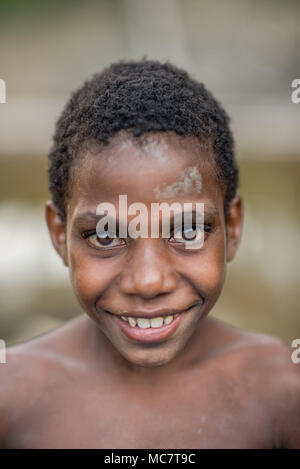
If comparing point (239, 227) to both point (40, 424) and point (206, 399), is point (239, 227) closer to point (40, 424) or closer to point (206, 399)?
point (206, 399)

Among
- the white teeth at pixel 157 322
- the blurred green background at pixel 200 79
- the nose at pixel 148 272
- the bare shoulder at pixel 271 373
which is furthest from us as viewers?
the blurred green background at pixel 200 79

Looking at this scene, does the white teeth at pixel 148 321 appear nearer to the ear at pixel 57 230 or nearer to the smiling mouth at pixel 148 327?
the smiling mouth at pixel 148 327

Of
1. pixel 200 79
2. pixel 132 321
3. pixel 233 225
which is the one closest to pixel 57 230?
pixel 132 321

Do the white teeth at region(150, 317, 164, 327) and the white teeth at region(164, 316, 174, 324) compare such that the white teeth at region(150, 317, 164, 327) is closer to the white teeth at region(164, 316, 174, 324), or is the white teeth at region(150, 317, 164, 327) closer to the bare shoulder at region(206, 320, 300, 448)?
the white teeth at region(164, 316, 174, 324)

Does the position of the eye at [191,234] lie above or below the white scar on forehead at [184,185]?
below

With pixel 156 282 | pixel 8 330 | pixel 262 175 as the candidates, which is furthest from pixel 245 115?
pixel 156 282

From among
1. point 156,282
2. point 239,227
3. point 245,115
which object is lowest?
point 156,282

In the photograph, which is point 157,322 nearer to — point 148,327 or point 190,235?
point 148,327

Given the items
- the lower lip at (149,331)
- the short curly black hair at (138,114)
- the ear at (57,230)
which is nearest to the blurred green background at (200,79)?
the ear at (57,230)

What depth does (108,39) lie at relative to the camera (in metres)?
3.95

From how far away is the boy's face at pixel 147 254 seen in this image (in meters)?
1.15

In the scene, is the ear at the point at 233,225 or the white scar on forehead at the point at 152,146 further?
the ear at the point at 233,225

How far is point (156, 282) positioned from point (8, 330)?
2155mm

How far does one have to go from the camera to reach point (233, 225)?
1.47 m
